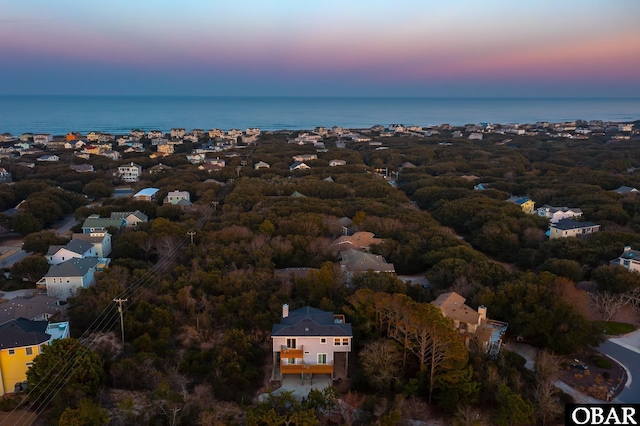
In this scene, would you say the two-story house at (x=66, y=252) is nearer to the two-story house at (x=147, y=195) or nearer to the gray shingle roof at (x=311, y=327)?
the two-story house at (x=147, y=195)

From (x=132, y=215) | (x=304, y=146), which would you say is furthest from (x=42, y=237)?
(x=304, y=146)

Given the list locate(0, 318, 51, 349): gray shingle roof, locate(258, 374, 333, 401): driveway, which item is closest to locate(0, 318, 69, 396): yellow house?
locate(0, 318, 51, 349): gray shingle roof

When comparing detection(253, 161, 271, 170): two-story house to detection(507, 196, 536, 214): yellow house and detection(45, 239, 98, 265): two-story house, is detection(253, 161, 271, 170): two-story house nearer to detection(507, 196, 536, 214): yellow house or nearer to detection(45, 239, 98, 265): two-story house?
detection(507, 196, 536, 214): yellow house

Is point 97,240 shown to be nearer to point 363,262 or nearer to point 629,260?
point 363,262

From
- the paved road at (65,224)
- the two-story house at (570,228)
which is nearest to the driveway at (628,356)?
the two-story house at (570,228)

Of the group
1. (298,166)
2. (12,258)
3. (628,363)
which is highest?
(298,166)

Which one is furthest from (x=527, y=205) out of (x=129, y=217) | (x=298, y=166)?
(x=129, y=217)
